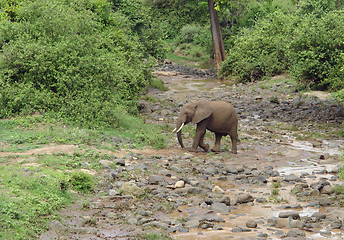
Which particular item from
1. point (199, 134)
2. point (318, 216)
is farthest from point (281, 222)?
point (199, 134)

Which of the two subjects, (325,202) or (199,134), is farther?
(199,134)

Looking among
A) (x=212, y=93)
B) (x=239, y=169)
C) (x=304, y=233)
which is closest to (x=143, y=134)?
(x=239, y=169)

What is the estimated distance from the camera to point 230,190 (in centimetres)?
1206

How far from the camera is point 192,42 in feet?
163

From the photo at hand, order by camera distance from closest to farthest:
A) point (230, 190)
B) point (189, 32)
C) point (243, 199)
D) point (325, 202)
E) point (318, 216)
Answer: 1. point (318, 216)
2. point (325, 202)
3. point (243, 199)
4. point (230, 190)
5. point (189, 32)

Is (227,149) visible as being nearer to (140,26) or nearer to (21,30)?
(21,30)

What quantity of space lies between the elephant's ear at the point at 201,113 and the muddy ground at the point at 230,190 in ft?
3.54

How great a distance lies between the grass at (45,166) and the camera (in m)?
8.45

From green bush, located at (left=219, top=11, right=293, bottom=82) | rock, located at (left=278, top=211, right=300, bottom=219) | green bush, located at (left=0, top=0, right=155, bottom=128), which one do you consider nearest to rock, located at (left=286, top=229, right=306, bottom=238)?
rock, located at (left=278, top=211, right=300, bottom=219)

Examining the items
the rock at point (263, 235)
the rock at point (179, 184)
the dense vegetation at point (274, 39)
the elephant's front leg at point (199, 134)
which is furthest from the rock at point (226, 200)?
the dense vegetation at point (274, 39)

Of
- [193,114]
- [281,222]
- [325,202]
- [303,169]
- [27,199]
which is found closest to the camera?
[27,199]

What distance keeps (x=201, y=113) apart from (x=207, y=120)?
382 mm

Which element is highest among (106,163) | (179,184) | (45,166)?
(45,166)

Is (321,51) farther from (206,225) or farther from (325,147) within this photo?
(206,225)
